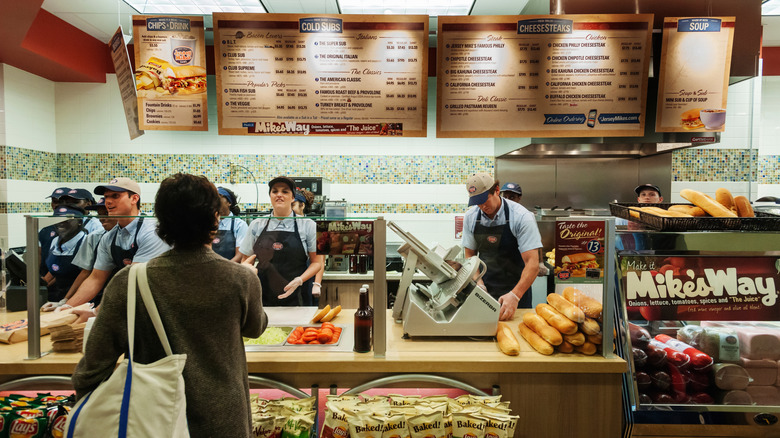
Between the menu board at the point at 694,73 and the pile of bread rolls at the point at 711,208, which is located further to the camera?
the menu board at the point at 694,73

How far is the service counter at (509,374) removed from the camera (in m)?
1.75

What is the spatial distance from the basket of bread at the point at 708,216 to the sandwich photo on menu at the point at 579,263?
346 mm

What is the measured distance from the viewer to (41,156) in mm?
5047

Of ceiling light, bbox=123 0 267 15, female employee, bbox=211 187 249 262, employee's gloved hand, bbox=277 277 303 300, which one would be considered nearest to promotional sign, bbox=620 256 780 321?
employee's gloved hand, bbox=277 277 303 300

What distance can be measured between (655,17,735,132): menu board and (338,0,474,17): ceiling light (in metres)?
1.92

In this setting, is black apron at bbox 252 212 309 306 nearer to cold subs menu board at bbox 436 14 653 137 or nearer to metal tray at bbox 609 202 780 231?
cold subs menu board at bbox 436 14 653 137

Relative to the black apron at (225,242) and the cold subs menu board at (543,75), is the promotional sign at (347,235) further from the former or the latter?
the cold subs menu board at (543,75)

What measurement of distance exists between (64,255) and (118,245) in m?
0.31

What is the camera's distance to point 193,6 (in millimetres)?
3982

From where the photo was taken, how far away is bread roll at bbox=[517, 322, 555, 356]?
1808 millimetres

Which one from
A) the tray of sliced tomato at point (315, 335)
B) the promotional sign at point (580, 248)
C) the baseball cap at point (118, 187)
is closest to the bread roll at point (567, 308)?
the promotional sign at point (580, 248)

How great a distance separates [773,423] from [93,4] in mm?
6071

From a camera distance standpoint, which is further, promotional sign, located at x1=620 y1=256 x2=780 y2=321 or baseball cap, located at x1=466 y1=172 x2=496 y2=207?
baseball cap, located at x1=466 y1=172 x2=496 y2=207

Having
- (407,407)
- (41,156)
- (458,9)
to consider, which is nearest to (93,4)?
(41,156)
